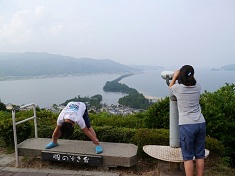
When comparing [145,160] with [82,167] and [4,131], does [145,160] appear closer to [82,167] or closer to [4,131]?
[82,167]

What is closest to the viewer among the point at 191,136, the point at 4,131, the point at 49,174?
the point at 191,136

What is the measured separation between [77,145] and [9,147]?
1756 mm

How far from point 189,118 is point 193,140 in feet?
0.92

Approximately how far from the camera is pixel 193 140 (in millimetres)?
3070

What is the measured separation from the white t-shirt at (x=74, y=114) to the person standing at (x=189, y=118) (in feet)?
5.12

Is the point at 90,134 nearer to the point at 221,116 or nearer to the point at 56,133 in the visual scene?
the point at 56,133

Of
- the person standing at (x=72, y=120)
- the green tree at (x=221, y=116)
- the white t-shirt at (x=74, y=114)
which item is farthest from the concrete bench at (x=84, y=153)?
the green tree at (x=221, y=116)

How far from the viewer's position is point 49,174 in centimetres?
383

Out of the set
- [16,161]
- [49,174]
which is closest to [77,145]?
[49,174]

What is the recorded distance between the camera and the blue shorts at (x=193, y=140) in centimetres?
302

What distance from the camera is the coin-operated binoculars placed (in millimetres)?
3549

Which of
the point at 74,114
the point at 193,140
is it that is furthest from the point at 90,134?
the point at 193,140

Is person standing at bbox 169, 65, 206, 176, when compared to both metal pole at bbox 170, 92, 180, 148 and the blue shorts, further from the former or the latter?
metal pole at bbox 170, 92, 180, 148

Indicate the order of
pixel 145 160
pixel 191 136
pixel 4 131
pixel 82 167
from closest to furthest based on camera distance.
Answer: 1. pixel 191 136
2. pixel 82 167
3. pixel 145 160
4. pixel 4 131
